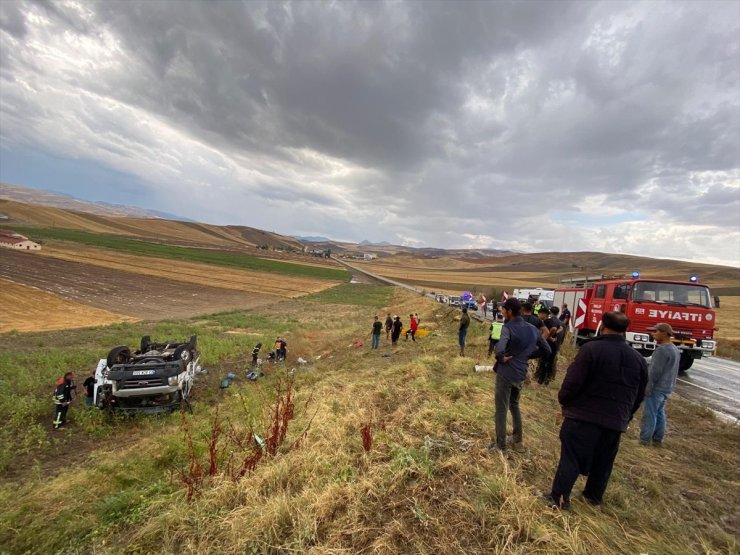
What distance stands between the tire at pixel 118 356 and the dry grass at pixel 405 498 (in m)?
3.39

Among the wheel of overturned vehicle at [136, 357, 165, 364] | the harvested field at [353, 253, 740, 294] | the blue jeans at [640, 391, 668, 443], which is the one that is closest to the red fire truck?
the blue jeans at [640, 391, 668, 443]

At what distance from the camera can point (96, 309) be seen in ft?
85.4

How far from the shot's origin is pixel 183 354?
1002 centimetres

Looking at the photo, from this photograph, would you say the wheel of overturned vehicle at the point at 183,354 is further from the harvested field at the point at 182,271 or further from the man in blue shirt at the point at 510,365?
the harvested field at the point at 182,271

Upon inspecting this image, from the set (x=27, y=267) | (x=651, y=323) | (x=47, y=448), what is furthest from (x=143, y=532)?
(x=27, y=267)

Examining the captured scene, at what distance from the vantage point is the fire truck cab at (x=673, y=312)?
10.7 metres

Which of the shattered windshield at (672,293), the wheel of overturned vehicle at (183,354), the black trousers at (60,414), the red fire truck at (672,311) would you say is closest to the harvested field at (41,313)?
the wheel of overturned vehicle at (183,354)

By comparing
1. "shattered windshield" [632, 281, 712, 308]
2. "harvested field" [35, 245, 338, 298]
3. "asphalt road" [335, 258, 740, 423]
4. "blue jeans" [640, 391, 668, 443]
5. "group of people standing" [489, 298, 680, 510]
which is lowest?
"harvested field" [35, 245, 338, 298]

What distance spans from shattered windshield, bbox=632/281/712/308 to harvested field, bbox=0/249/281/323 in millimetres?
27367

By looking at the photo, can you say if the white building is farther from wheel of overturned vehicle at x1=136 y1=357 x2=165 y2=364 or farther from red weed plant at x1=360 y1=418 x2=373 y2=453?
red weed plant at x1=360 y1=418 x2=373 y2=453

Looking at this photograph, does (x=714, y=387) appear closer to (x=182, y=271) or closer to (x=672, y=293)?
(x=672, y=293)

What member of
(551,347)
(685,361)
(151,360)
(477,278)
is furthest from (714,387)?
(477,278)

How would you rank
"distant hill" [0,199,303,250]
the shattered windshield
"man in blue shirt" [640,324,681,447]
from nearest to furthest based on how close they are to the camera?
1. "man in blue shirt" [640,324,681,447]
2. the shattered windshield
3. "distant hill" [0,199,303,250]

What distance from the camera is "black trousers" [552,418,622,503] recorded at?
3.45 metres
